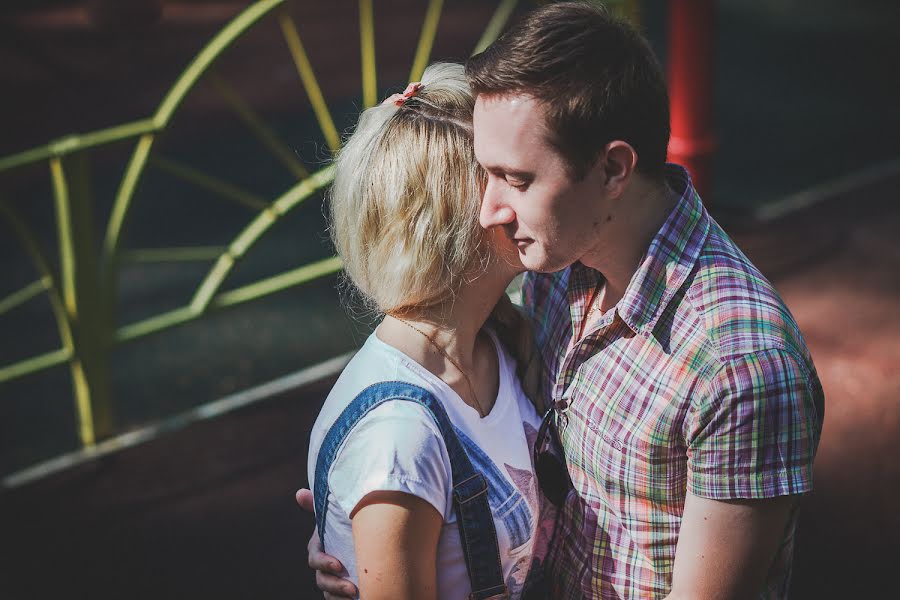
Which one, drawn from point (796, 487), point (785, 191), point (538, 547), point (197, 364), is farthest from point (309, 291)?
point (796, 487)

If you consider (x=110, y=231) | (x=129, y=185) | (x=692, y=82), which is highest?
(x=692, y=82)

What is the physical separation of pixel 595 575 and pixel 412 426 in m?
0.47

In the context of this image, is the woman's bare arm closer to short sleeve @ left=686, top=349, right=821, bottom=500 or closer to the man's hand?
the man's hand

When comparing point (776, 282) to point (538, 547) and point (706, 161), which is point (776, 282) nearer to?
point (706, 161)

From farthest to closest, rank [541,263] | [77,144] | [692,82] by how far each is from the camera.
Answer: [692,82]
[77,144]
[541,263]

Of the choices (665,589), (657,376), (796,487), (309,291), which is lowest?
(665,589)

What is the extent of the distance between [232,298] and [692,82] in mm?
2634

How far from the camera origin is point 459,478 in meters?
1.74

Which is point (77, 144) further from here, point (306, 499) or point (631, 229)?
point (631, 229)

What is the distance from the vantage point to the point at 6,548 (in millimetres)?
3445

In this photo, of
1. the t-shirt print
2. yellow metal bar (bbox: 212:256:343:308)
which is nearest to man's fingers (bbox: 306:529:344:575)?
the t-shirt print

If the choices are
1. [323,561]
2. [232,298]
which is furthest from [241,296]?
[323,561]

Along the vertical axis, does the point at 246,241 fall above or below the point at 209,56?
below

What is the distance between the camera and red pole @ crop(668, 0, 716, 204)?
509 centimetres
